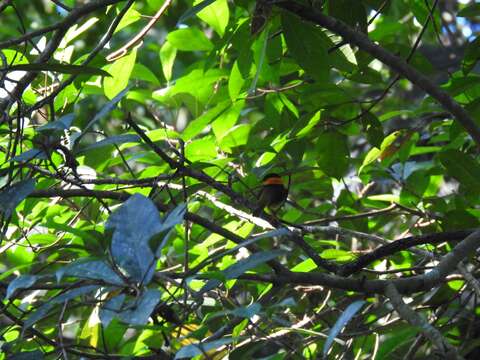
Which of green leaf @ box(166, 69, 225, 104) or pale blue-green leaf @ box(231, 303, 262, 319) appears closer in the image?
pale blue-green leaf @ box(231, 303, 262, 319)

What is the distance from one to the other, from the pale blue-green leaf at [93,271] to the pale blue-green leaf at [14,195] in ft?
1.23

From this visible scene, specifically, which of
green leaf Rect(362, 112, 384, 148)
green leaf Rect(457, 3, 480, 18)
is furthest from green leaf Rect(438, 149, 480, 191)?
green leaf Rect(457, 3, 480, 18)

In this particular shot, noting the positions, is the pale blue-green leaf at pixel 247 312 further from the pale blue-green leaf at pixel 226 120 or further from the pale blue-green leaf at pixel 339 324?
the pale blue-green leaf at pixel 226 120

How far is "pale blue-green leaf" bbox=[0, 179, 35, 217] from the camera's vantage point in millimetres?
2002

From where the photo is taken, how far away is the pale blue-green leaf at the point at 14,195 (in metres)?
2.00

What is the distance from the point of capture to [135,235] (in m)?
1.73

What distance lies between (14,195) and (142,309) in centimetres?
68

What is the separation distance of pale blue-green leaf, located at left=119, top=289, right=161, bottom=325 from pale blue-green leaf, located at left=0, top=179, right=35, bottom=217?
1.92ft

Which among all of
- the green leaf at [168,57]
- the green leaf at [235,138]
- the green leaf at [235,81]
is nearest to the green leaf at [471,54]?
the green leaf at [235,81]

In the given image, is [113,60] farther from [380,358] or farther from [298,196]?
[298,196]

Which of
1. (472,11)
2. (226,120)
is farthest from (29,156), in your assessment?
(472,11)

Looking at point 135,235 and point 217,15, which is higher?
point 217,15

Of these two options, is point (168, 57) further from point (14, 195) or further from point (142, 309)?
point (142, 309)

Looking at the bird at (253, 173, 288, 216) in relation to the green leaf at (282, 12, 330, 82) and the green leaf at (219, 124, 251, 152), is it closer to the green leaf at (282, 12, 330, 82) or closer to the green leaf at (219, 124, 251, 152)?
the green leaf at (219, 124, 251, 152)
